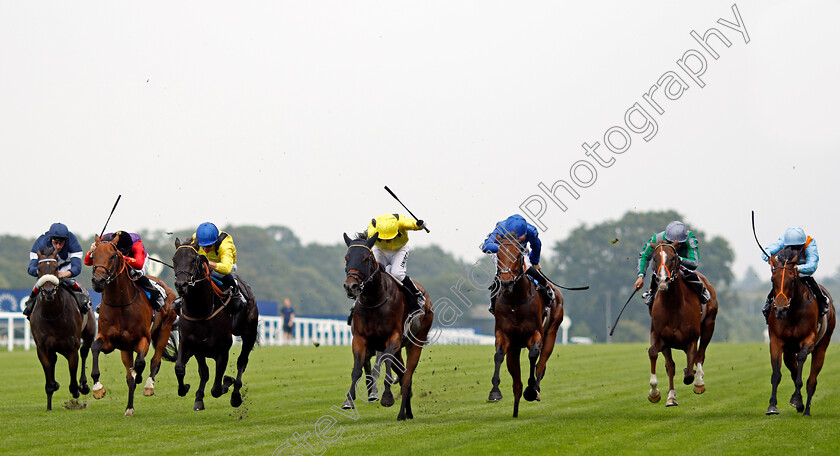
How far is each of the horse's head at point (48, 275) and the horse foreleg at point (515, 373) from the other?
17.8 feet

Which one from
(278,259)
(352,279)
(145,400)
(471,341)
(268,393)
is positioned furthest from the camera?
(278,259)

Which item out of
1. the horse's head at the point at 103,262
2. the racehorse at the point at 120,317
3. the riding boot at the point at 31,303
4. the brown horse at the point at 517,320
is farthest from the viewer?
the riding boot at the point at 31,303

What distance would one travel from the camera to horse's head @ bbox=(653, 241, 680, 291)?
13031 mm

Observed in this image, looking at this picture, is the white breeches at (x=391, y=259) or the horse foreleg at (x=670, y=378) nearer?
the horse foreleg at (x=670, y=378)

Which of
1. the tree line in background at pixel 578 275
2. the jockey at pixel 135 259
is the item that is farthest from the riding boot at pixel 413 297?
the tree line in background at pixel 578 275

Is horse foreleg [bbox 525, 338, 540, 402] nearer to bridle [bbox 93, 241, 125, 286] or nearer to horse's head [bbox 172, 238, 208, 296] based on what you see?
horse's head [bbox 172, 238, 208, 296]

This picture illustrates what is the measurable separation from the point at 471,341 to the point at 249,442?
39.2 meters

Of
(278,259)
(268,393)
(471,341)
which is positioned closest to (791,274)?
(268,393)

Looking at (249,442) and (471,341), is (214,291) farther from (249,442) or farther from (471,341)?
(471,341)

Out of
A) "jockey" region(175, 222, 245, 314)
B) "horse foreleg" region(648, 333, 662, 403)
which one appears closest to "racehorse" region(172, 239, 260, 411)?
"jockey" region(175, 222, 245, 314)

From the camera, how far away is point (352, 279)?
38.5 feet

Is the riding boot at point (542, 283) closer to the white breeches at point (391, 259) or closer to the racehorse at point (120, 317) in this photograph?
the white breeches at point (391, 259)

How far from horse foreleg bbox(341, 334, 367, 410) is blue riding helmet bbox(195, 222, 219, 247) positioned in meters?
2.16

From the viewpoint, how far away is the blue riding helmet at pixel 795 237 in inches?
524
